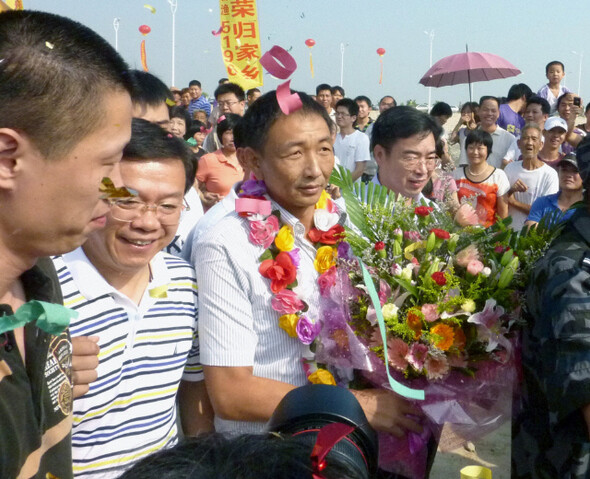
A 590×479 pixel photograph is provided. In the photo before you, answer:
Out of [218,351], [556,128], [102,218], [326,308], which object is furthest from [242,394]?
[556,128]

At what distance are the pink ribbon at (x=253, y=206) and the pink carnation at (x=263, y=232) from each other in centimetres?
3

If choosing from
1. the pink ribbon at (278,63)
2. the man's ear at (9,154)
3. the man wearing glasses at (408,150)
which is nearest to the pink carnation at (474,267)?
the pink ribbon at (278,63)

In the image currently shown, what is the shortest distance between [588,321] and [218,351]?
1019 mm

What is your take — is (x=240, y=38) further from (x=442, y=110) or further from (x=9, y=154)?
(x=9, y=154)

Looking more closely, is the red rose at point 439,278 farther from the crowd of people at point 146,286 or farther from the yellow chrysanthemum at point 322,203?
the yellow chrysanthemum at point 322,203

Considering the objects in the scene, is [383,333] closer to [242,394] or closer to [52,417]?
[242,394]

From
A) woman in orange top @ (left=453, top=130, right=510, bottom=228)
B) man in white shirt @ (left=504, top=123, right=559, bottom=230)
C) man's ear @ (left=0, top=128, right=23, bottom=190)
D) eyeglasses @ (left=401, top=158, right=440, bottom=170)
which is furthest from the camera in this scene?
man in white shirt @ (left=504, top=123, right=559, bottom=230)

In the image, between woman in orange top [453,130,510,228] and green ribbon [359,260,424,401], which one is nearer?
green ribbon [359,260,424,401]

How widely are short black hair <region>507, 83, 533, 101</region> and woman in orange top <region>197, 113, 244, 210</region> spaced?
16.4 feet

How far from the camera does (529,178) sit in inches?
221

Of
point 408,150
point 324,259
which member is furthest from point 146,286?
point 408,150

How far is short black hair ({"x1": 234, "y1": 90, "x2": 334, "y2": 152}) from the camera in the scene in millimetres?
2084

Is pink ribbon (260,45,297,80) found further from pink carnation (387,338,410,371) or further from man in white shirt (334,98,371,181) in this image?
man in white shirt (334,98,371,181)

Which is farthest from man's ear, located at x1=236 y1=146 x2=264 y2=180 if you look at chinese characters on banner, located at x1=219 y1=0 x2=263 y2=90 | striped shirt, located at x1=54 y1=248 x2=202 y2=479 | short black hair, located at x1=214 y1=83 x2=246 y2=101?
short black hair, located at x1=214 y1=83 x2=246 y2=101
